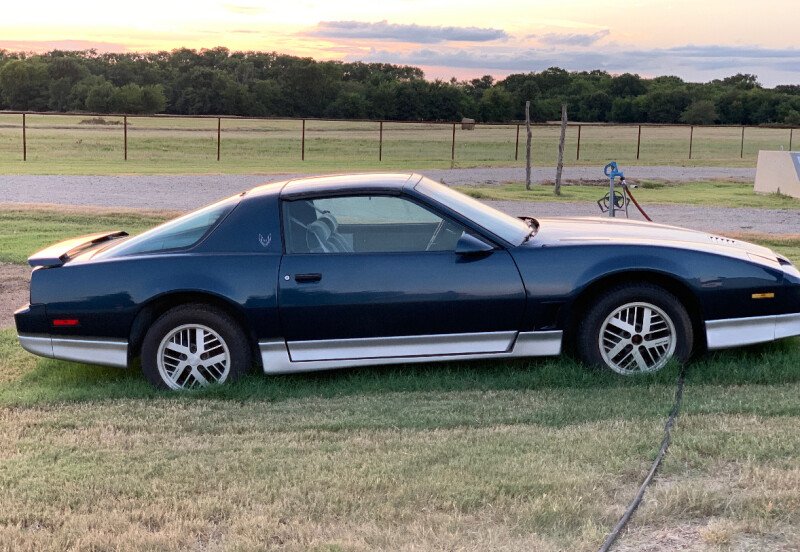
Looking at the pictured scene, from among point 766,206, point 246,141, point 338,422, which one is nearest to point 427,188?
point 338,422

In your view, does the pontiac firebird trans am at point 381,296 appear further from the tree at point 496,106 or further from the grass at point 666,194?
the tree at point 496,106

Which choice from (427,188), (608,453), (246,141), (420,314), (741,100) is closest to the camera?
(608,453)

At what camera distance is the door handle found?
5.86m

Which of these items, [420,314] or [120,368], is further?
[120,368]

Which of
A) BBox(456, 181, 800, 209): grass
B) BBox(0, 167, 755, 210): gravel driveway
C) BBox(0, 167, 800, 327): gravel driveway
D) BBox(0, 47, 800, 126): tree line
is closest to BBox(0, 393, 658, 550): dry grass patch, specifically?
BBox(0, 167, 800, 327): gravel driveway

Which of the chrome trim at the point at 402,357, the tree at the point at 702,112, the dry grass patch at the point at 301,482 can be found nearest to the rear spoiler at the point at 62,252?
the dry grass patch at the point at 301,482

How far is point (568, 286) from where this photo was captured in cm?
587

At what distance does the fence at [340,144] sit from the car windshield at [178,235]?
25722 millimetres

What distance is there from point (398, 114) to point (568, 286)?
82975 millimetres

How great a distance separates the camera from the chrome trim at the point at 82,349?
6.04 metres

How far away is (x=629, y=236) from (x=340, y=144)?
5214 centimetres

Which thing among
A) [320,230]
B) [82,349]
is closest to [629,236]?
[320,230]

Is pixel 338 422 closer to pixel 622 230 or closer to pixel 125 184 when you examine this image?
pixel 622 230

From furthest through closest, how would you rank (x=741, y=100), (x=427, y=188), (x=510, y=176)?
(x=741, y=100), (x=510, y=176), (x=427, y=188)
